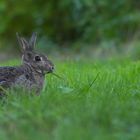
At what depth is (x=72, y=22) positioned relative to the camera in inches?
680

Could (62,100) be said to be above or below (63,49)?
below

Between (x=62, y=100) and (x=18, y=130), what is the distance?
0.97m

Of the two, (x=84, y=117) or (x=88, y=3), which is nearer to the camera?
(x=84, y=117)

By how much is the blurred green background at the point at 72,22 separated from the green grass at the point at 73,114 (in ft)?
28.5

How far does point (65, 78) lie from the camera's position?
8375 mm

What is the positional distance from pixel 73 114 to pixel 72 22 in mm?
11810

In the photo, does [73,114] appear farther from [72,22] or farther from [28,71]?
[72,22]

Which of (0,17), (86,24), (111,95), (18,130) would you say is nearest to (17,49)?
(0,17)

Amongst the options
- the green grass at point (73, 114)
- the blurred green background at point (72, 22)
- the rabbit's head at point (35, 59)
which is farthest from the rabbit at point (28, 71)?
the blurred green background at point (72, 22)

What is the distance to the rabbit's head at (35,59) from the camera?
7.33 meters

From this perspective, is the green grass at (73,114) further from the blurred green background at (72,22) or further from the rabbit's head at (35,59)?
the blurred green background at (72,22)

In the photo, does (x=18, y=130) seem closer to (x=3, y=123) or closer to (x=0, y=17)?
(x=3, y=123)

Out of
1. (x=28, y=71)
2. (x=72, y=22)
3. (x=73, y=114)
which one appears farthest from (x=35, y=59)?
(x=72, y=22)

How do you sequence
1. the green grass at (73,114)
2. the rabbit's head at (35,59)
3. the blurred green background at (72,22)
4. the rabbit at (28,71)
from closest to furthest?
the green grass at (73,114) < the rabbit at (28,71) < the rabbit's head at (35,59) < the blurred green background at (72,22)
